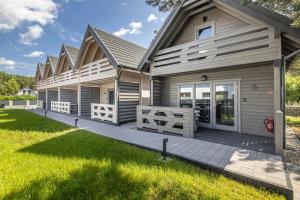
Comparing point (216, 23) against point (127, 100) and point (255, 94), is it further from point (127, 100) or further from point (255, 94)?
point (127, 100)

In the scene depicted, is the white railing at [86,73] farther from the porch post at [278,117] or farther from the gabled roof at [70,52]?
the porch post at [278,117]

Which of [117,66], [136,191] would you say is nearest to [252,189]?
[136,191]

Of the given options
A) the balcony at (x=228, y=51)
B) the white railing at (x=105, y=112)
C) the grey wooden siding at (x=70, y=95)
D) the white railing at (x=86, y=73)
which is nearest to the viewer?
the balcony at (x=228, y=51)

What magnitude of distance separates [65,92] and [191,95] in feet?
51.5

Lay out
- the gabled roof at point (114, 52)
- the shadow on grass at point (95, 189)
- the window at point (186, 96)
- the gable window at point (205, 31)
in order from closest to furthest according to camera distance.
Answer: the shadow on grass at point (95, 189) → the gable window at point (205, 31) → the window at point (186, 96) → the gabled roof at point (114, 52)

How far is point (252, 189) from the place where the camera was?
10.2 ft

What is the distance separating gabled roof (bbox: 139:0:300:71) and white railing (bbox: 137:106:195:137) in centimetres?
286

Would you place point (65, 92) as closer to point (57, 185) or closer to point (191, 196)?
point (57, 185)

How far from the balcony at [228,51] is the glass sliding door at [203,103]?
70.3 inches

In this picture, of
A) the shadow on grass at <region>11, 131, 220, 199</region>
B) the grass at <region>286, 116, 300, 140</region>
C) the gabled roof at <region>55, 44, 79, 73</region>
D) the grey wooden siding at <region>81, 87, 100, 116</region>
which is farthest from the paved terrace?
the gabled roof at <region>55, 44, 79, 73</region>

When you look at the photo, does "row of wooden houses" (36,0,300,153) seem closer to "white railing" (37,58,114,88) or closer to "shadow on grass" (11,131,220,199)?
"white railing" (37,58,114,88)

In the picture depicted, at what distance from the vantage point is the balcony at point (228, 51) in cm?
536

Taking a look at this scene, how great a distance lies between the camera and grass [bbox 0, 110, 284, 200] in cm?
293

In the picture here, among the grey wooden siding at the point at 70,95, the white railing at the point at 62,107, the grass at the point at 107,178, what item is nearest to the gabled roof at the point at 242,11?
the grass at the point at 107,178
